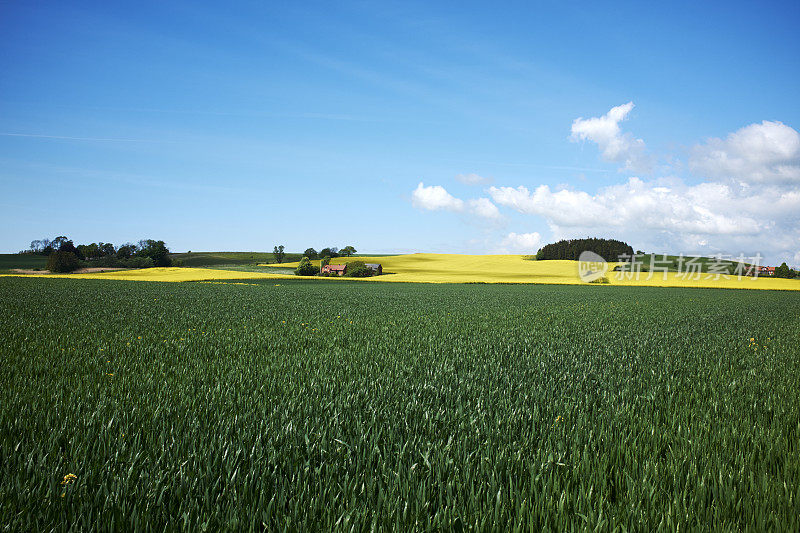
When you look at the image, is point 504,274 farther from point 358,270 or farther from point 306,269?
point 306,269

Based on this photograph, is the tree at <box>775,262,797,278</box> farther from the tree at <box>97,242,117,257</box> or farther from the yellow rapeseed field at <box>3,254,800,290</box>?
the tree at <box>97,242,117,257</box>

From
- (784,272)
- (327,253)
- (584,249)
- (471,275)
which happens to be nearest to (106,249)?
(327,253)

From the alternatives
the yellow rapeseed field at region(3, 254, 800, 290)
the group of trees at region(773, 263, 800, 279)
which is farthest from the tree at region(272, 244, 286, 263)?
the group of trees at region(773, 263, 800, 279)

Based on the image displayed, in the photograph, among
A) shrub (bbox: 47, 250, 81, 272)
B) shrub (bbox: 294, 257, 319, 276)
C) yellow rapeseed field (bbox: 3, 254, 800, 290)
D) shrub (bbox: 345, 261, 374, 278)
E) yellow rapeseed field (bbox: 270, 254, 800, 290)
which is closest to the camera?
yellow rapeseed field (bbox: 3, 254, 800, 290)

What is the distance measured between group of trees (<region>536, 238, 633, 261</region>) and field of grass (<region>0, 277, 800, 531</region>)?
284 feet

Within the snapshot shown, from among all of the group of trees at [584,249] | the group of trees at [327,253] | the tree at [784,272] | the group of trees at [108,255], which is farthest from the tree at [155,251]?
the tree at [784,272]

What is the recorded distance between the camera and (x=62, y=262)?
2542 inches

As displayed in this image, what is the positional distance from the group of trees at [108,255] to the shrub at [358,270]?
33.9m

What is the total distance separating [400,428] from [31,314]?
15.1m

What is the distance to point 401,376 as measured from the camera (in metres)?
6.01

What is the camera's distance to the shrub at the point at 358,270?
2680 inches

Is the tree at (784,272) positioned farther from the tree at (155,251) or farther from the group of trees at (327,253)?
the tree at (155,251)

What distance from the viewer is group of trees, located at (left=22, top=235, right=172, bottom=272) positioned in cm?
6575

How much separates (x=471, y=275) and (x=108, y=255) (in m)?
61.8
